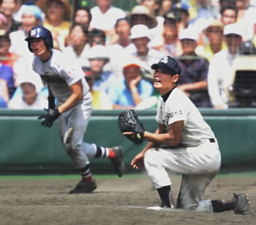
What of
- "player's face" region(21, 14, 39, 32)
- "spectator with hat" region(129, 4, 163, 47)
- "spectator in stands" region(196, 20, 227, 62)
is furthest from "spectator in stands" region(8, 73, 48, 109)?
"spectator in stands" region(196, 20, 227, 62)

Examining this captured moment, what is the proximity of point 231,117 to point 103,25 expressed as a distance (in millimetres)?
2151

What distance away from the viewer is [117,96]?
874cm

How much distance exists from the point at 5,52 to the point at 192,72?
8.35ft

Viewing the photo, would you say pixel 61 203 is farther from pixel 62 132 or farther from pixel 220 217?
pixel 220 217

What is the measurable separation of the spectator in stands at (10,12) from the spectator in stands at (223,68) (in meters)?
2.73

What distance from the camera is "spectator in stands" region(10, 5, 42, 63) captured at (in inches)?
347

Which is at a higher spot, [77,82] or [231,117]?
[77,82]

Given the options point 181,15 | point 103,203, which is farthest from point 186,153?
point 181,15

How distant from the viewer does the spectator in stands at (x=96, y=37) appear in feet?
29.1

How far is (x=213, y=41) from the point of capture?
8.78 metres

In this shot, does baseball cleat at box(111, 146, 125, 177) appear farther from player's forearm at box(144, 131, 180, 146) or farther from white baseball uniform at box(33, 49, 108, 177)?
player's forearm at box(144, 131, 180, 146)

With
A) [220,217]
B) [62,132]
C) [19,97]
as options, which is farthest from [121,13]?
[220,217]

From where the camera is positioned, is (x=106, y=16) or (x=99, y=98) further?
(x=106, y=16)

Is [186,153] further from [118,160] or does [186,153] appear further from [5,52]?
[5,52]
